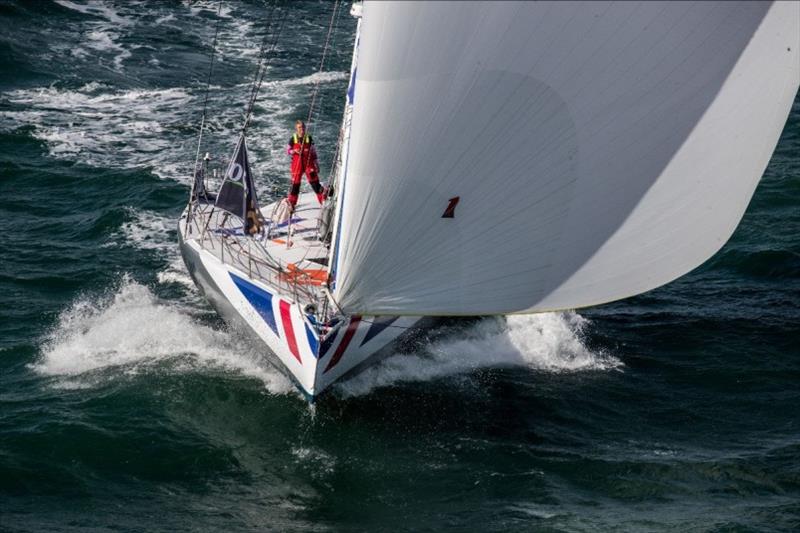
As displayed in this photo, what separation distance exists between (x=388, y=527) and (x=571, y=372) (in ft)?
20.2

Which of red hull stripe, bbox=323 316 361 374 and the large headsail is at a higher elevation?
the large headsail

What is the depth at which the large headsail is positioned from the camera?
14.9 m

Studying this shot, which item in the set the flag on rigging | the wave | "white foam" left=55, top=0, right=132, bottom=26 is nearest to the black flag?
the flag on rigging

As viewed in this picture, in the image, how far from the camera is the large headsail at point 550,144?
1490 cm

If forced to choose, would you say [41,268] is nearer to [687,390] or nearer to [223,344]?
[223,344]

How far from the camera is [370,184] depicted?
16.2 meters

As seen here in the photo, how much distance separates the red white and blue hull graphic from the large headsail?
1.43 metres

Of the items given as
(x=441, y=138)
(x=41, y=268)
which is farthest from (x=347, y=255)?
(x=41, y=268)

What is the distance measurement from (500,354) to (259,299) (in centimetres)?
494

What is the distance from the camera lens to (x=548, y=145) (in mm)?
15602

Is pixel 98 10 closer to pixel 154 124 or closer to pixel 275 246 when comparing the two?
pixel 154 124

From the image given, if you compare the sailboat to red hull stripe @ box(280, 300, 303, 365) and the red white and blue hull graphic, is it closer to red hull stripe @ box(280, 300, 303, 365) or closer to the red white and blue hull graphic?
the red white and blue hull graphic

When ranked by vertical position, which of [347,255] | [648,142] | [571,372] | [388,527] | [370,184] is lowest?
[388,527]

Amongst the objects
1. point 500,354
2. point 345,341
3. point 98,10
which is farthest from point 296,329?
point 98,10
